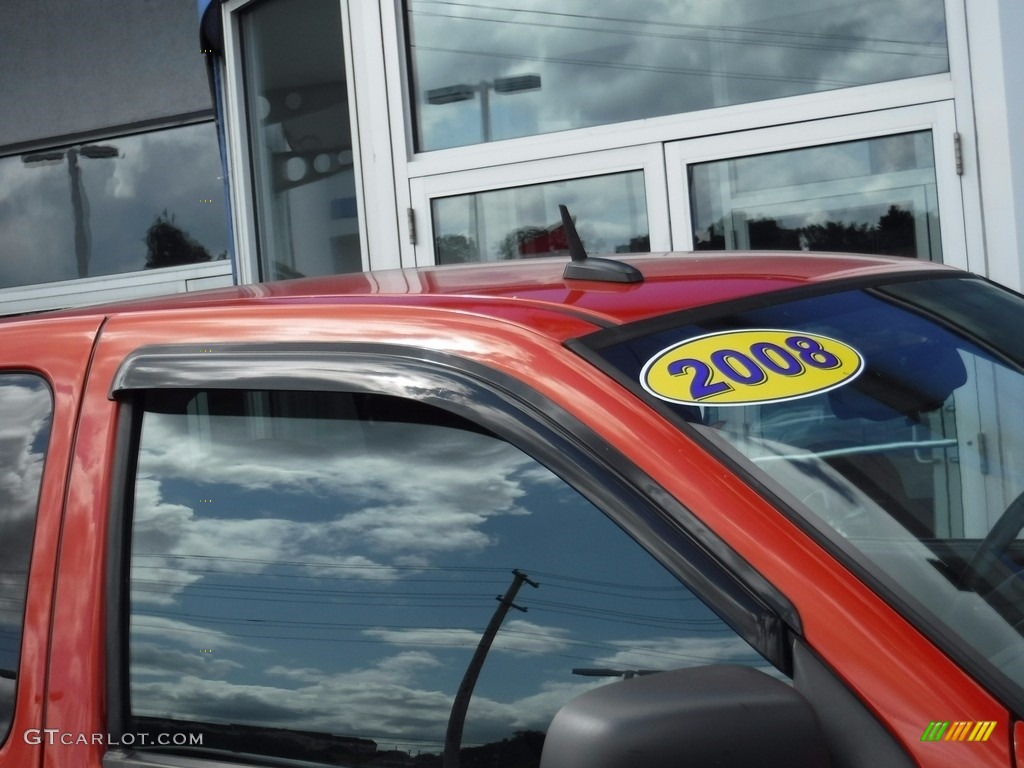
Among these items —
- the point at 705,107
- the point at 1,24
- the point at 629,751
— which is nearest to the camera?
the point at 629,751

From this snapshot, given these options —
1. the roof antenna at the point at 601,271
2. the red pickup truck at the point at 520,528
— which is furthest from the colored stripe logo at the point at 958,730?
the roof antenna at the point at 601,271

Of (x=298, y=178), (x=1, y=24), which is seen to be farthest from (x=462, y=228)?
(x=1, y=24)

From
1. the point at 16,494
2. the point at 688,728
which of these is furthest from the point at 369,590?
the point at 16,494

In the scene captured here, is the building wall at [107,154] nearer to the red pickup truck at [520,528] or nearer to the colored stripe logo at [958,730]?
the red pickup truck at [520,528]

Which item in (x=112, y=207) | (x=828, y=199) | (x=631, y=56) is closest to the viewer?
(x=828, y=199)

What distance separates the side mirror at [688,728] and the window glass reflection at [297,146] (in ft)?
15.1

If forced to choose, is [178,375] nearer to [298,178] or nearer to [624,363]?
[624,363]

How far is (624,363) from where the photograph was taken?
1.19 meters

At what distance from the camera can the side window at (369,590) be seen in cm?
Result: 112

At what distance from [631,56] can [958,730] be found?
4.11 meters

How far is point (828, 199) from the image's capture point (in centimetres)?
428

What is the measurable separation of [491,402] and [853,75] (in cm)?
353

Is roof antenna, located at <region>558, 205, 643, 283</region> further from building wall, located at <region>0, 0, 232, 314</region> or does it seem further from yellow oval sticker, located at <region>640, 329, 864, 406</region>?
building wall, located at <region>0, 0, 232, 314</region>

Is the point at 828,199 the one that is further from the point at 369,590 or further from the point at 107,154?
the point at 107,154
